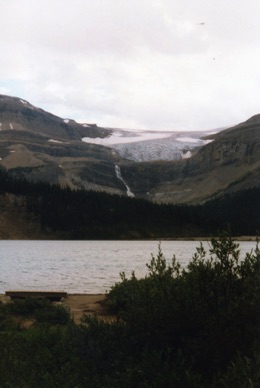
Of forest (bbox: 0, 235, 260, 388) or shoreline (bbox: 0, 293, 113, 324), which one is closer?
forest (bbox: 0, 235, 260, 388)

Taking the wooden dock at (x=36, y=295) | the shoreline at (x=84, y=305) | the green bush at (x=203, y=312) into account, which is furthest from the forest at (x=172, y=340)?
the wooden dock at (x=36, y=295)

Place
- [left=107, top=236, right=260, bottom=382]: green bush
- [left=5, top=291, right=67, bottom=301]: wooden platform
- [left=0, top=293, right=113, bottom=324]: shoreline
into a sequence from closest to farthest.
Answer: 1. [left=107, top=236, right=260, bottom=382]: green bush
2. [left=0, top=293, right=113, bottom=324]: shoreline
3. [left=5, top=291, right=67, bottom=301]: wooden platform

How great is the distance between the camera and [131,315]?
11.4 m

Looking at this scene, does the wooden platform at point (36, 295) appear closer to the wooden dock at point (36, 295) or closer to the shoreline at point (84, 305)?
the wooden dock at point (36, 295)

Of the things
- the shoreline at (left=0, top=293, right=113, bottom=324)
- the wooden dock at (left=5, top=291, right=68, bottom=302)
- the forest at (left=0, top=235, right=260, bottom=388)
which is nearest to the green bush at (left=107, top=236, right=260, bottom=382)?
the forest at (left=0, top=235, right=260, bottom=388)

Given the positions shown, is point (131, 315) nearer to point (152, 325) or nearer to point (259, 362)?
point (152, 325)

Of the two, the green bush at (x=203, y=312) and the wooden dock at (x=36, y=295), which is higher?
the green bush at (x=203, y=312)

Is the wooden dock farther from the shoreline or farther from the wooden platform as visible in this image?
the shoreline

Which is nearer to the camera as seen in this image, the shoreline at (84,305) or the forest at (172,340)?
the forest at (172,340)

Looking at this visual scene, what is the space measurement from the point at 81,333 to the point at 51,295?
2287 centimetres

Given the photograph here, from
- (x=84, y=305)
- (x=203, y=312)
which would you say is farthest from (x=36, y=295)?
(x=203, y=312)

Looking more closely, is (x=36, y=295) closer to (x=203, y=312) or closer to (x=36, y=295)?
(x=36, y=295)

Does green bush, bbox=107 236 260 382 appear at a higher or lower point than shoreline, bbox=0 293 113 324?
higher

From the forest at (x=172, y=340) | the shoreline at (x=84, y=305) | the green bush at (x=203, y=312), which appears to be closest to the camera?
the forest at (x=172, y=340)
